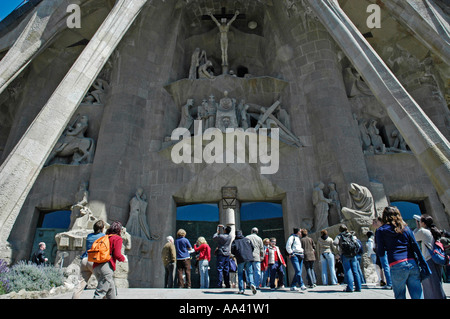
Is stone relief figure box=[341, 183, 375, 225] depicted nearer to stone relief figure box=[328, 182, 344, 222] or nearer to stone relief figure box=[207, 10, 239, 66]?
stone relief figure box=[328, 182, 344, 222]

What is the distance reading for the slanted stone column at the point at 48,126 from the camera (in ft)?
20.1

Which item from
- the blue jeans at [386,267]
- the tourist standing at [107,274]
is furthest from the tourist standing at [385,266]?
the tourist standing at [107,274]

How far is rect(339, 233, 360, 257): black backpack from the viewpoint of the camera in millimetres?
5535

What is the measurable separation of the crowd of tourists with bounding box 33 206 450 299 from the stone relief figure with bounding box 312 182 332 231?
2.99ft

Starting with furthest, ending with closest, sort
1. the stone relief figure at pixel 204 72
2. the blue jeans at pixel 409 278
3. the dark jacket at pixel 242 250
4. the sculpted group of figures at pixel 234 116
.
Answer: the stone relief figure at pixel 204 72, the sculpted group of figures at pixel 234 116, the dark jacket at pixel 242 250, the blue jeans at pixel 409 278

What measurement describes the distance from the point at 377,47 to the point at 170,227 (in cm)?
1035

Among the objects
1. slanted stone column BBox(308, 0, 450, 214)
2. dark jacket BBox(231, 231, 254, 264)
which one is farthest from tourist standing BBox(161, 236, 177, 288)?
slanted stone column BBox(308, 0, 450, 214)

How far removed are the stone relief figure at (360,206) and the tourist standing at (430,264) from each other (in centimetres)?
528

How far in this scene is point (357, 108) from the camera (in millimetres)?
12422

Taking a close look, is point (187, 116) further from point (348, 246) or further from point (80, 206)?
point (348, 246)

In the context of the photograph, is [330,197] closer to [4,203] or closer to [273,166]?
[273,166]

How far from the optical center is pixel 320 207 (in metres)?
10.3

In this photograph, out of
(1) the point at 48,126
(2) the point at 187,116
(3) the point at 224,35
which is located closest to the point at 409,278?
(1) the point at 48,126

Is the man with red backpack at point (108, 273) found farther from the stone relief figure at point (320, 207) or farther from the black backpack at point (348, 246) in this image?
the stone relief figure at point (320, 207)
